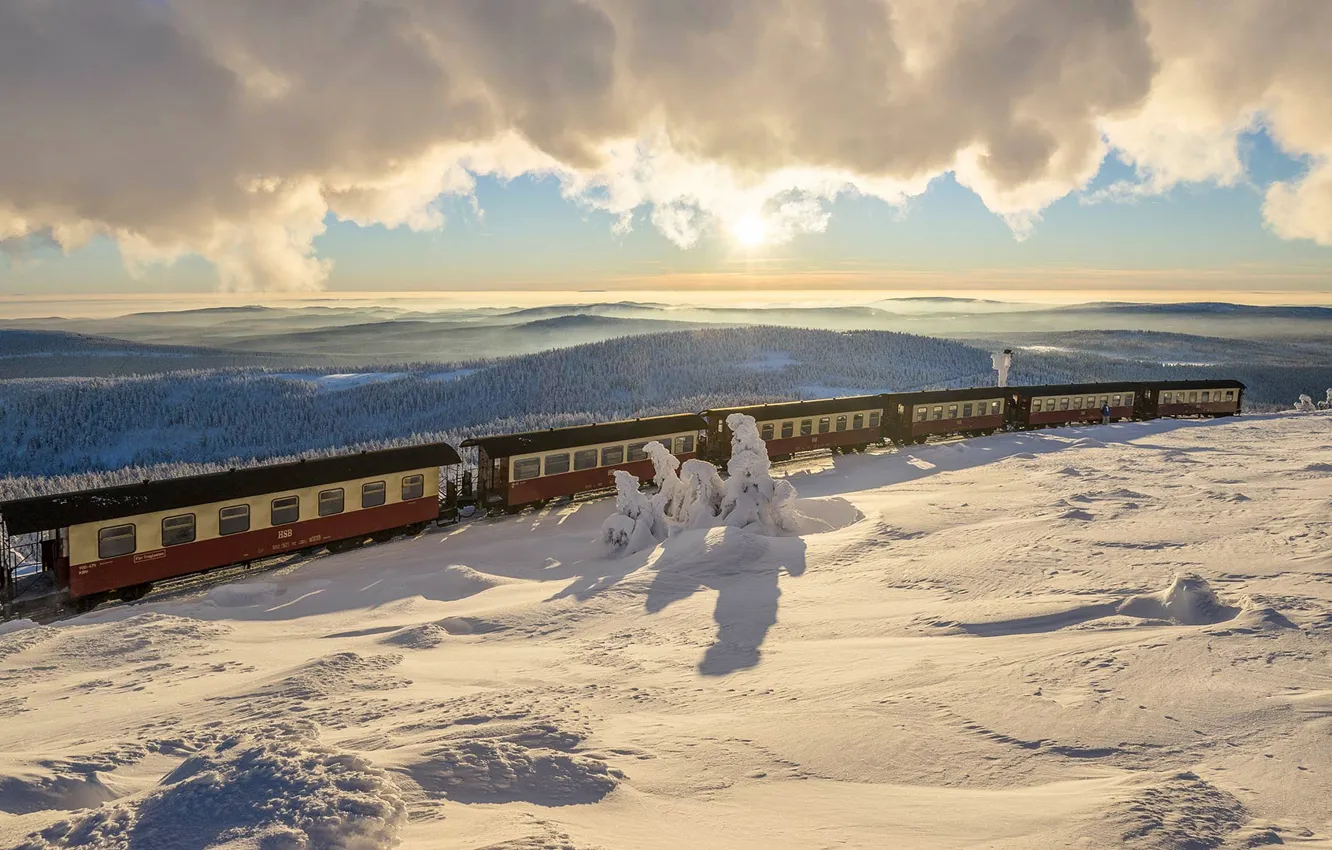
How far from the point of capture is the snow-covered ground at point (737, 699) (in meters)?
6.32

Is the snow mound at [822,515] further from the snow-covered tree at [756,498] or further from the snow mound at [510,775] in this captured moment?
the snow mound at [510,775]

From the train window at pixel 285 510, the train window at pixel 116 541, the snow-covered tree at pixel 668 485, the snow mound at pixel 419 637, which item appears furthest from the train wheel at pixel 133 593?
the snow-covered tree at pixel 668 485

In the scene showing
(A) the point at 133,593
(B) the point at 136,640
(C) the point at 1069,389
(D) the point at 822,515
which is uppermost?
(C) the point at 1069,389

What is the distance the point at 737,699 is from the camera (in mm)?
10125

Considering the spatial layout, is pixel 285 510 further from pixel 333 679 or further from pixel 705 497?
pixel 333 679

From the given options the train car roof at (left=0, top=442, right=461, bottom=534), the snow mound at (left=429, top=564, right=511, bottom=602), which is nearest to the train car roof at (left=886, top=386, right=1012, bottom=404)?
the train car roof at (left=0, top=442, right=461, bottom=534)

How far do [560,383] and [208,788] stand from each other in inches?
6815

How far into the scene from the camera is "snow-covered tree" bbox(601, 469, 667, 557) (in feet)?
72.7

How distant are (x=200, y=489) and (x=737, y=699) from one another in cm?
1842

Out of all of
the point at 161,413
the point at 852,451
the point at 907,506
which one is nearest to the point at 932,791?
the point at 907,506

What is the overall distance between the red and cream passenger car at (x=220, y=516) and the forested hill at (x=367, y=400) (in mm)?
97870

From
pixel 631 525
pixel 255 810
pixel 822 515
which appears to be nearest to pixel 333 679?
pixel 255 810

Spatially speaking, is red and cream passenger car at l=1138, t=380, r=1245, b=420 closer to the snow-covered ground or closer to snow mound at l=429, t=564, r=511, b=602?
the snow-covered ground

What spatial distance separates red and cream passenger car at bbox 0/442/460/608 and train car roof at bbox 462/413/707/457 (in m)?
2.08
